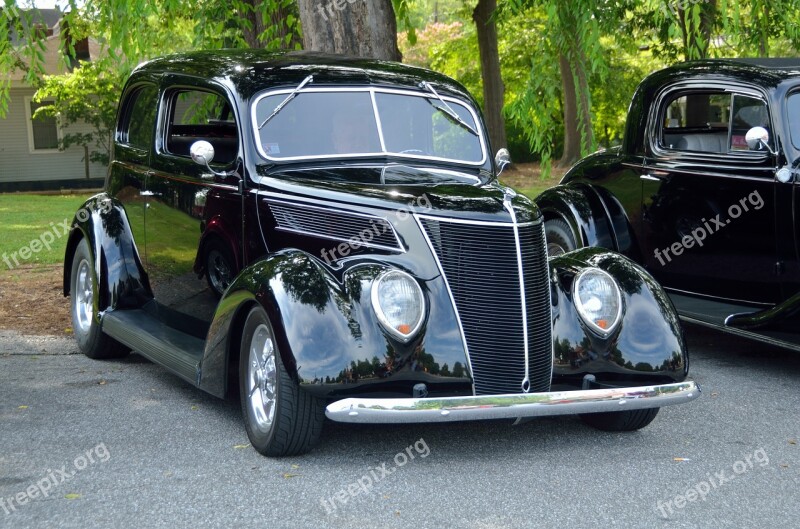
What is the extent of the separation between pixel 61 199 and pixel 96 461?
1999 centimetres

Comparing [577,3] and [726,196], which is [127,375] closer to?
[726,196]

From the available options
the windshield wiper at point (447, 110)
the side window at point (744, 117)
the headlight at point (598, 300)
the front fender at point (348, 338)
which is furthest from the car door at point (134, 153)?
the side window at point (744, 117)

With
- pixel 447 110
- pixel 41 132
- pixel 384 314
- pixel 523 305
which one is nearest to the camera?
pixel 384 314

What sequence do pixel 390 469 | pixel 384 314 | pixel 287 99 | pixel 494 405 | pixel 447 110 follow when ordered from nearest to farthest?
1. pixel 494 405
2. pixel 384 314
3. pixel 390 469
4. pixel 287 99
5. pixel 447 110

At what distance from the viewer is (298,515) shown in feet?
15.2

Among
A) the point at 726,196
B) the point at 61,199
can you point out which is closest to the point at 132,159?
the point at 726,196

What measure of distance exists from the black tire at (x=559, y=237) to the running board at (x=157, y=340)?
336 cm

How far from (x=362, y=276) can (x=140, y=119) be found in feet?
10.4

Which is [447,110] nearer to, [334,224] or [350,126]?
[350,126]

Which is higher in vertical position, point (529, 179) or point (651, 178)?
point (651, 178)

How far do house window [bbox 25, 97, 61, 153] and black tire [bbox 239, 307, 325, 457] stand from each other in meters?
24.4

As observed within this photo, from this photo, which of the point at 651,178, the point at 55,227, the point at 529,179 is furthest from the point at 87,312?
the point at 529,179

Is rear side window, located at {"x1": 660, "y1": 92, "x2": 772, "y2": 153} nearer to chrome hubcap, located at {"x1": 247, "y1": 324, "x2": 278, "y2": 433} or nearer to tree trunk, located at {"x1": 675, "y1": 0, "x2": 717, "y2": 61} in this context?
tree trunk, located at {"x1": 675, "y1": 0, "x2": 717, "y2": 61}

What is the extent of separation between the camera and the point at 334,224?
568 centimetres
